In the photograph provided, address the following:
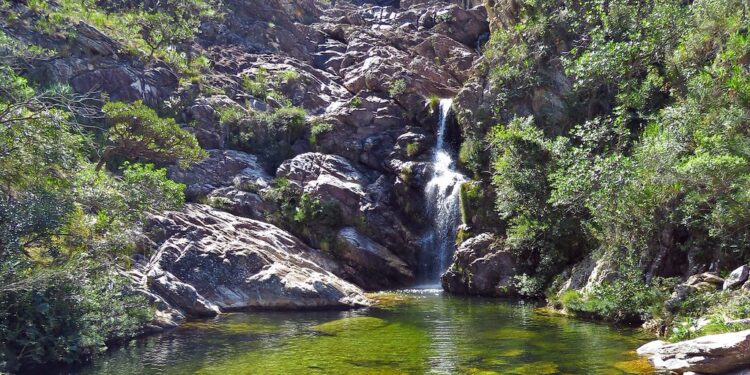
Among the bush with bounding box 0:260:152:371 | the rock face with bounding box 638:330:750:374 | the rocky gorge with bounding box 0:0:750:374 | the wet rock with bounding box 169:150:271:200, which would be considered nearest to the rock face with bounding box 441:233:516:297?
the rocky gorge with bounding box 0:0:750:374

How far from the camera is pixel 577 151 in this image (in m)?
20.7

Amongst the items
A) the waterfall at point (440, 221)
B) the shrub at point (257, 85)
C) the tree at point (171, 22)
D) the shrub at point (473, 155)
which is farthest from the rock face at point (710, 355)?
the tree at point (171, 22)

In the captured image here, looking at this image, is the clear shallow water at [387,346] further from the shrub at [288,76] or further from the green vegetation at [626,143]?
the shrub at [288,76]

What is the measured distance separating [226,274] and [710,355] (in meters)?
17.8

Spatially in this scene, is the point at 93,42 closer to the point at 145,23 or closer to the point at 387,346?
the point at 145,23

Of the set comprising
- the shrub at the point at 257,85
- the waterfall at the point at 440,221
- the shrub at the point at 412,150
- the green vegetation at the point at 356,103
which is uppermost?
the shrub at the point at 257,85

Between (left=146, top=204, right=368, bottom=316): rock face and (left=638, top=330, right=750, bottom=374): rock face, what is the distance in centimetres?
1369

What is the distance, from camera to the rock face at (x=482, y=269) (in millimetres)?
25578

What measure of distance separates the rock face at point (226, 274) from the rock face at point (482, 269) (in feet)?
18.3

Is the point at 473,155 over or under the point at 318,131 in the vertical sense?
under

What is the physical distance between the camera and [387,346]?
1464 cm

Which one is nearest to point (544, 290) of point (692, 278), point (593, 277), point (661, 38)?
point (593, 277)

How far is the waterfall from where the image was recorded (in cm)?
3059

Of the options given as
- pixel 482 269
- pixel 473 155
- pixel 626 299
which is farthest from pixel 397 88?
pixel 626 299
